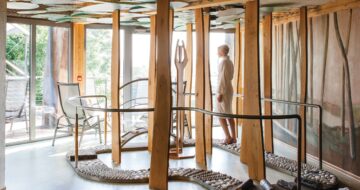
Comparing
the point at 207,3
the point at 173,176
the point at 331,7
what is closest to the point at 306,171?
the point at 173,176

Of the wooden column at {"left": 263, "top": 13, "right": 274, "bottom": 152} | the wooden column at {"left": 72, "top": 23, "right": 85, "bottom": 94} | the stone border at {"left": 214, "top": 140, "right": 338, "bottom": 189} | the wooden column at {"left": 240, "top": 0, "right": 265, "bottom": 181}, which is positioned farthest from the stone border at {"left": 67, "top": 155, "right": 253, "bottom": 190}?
the wooden column at {"left": 72, "top": 23, "right": 85, "bottom": 94}

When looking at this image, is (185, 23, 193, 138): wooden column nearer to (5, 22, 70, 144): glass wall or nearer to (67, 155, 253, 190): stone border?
(5, 22, 70, 144): glass wall

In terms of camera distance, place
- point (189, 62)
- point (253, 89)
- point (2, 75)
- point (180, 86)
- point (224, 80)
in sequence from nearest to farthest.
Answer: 1. point (2, 75)
2. point (253, 89)
3. point (180, 86)
4. point (224, 80)
5. point (189, 62)

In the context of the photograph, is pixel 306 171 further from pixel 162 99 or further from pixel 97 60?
pixel 97 60

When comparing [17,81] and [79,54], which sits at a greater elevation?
[79,54]

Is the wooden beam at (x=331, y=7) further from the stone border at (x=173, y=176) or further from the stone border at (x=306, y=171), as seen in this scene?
the stone border at (x=173, y=176)

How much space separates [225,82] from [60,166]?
2784 mm

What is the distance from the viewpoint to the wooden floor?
4.23 metres

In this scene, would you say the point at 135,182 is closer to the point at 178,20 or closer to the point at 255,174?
the point at 255,174

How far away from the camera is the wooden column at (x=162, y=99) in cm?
367

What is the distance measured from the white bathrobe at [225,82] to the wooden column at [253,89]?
1452mm

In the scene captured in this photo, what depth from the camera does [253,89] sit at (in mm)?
4438

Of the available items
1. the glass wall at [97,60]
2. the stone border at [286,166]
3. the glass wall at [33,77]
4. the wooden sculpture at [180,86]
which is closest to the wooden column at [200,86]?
the wooden sculpture at [180,86]

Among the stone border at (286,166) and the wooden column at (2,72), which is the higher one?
the wooden column at (2,72)
